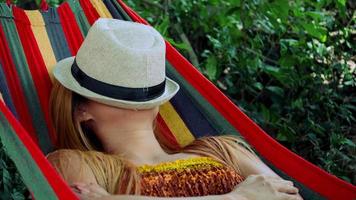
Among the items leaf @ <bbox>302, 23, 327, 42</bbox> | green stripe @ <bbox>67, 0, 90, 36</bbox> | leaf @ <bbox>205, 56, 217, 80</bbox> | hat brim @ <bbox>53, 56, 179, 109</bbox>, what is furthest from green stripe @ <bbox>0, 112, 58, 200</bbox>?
leaf @ <bbox>302, 23, 327, 42</bbox>

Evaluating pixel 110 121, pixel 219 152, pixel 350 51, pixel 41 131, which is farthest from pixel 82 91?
pixel 350 51

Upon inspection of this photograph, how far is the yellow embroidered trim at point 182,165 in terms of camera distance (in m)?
2.00

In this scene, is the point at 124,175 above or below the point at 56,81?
below

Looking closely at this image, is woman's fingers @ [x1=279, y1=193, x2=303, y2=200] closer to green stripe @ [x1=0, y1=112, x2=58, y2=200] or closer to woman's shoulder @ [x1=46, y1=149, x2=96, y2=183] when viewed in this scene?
woman's shoulder @ [x1=46, y1=149, x2=96, y2=183]

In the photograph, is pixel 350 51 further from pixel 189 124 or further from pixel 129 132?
pixel 129 132

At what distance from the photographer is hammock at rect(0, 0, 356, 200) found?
7.20ft

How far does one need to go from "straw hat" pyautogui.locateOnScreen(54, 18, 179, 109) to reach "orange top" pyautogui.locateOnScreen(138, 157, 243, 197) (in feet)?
0.60

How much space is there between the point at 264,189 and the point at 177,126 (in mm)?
496

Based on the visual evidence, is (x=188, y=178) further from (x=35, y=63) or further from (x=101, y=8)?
(x=101, y=8)

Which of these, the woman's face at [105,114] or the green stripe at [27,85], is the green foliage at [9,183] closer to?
the green stripe at [27,85]

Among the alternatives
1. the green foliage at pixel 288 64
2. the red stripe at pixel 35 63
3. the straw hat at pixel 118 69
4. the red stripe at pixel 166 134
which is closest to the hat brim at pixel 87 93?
the straw hat at pixel 118 69

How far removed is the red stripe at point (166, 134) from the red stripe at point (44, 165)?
0.62 metres

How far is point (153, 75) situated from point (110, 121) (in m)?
0.17

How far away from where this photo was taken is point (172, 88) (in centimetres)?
222
